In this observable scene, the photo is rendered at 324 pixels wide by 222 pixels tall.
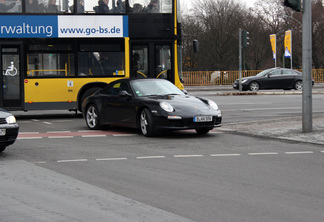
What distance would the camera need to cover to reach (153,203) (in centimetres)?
676

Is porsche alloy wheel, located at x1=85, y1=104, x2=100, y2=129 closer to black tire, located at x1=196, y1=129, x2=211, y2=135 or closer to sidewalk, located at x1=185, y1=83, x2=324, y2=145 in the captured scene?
black tire, located at x1=196, y1=129, x2=211, y2=135

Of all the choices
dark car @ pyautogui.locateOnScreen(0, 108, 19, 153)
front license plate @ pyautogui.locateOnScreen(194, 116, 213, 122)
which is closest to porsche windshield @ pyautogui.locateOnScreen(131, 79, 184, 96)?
front license plate @ pyautogui.locateOnScreen(194, 116, 213, 122)

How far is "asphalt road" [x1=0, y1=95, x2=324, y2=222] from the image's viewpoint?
6.32 meters

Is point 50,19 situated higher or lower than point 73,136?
higher

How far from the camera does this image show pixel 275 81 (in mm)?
38562

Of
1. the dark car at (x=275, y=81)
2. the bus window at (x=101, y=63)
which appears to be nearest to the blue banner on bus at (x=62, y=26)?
the bus window at (x=101, y=63)

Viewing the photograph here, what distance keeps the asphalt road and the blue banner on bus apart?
5.78 metres

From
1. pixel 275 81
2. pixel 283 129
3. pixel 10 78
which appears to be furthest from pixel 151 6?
pixel 275 81

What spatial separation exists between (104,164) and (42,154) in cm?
179

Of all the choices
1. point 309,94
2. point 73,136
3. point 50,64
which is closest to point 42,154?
point 73,136

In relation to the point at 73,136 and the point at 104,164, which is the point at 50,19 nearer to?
the point at 73,136

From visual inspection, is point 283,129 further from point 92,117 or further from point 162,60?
point 162,60

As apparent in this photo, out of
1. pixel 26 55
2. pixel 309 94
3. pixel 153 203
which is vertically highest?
pixel 26 55

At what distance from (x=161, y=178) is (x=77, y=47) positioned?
11575 millimetres
